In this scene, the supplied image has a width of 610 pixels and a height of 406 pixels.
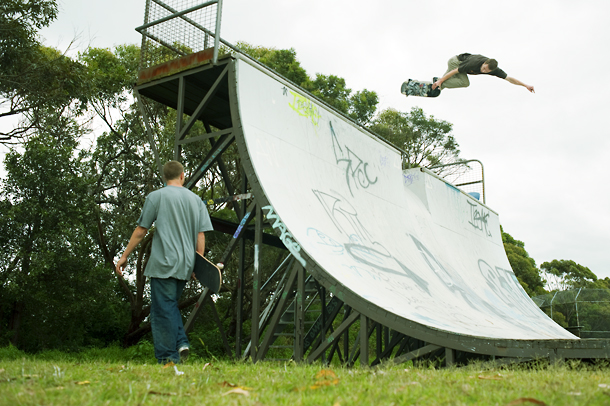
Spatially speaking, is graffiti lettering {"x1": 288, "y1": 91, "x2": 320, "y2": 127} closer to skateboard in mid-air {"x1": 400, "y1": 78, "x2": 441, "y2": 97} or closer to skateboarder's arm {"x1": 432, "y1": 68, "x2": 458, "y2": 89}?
skateboard in mid-air {"x1": 400, "y1": 78, "x2": 441, "y2": 97}

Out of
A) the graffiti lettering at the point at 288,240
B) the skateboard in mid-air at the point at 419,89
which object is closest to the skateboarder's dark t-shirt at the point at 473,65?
the skateboard in mid-air at the point at 419,89

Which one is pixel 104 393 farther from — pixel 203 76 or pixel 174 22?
pixel 174 22

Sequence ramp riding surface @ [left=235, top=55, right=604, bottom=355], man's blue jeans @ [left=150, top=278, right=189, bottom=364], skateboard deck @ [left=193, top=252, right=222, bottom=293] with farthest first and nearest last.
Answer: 1. ramp riding surface @ [left=235, top=55, right=604, bottom=355]
2. skateboard deck @ [left=193, top=252, right=222, bottom=293]
3. man's blue jeans @ [left=150, top=278, right=189, bottom=364]

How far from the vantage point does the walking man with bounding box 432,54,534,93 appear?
8219 millimetres

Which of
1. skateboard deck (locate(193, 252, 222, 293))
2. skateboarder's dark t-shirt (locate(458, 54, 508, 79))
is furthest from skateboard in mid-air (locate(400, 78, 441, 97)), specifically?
skateboard deck (locate(193, 252, 222, 293))

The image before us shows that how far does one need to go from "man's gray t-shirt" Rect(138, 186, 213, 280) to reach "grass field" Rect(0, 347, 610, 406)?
1122mm

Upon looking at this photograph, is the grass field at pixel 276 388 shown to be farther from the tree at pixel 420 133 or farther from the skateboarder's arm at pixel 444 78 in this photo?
the tree at pixel 420 133

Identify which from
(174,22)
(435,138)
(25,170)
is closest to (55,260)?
(25,170)

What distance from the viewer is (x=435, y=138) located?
30.2 meters

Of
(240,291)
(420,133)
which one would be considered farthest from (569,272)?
(240,291)

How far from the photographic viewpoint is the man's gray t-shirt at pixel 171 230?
4.26 metres

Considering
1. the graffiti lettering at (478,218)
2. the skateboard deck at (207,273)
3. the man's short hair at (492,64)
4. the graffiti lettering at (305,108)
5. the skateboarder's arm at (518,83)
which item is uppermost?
the man's short hair at (492,64)

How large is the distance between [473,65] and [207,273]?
6.23 metres

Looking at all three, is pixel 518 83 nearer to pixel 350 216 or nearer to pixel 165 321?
pixel 350 216
